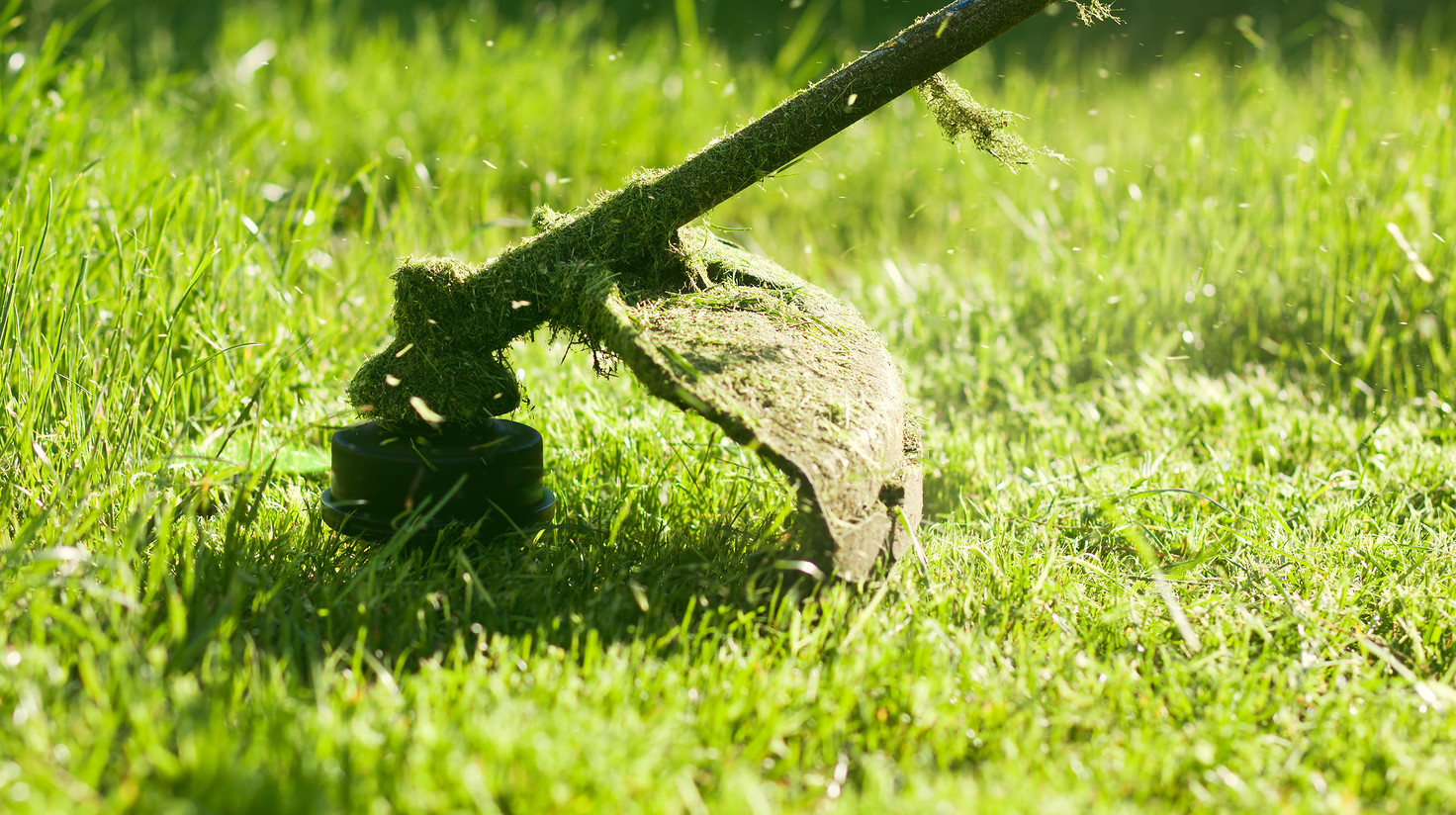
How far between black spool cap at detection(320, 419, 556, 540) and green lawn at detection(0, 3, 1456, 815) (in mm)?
98

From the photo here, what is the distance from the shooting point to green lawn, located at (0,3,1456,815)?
5.49 feet

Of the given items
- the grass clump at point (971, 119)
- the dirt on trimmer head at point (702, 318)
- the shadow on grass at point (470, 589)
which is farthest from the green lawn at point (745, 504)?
the grass clump at point (971, 119)

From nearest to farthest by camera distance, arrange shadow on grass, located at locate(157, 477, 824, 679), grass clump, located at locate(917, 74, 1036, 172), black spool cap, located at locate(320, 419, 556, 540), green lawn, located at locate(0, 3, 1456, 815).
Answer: green lawn, located at locate(0, 3, 1456, 815) → shadow on grass, located at locate(157, 477, 824, 679) → black spool cap, located at locate(320, 419, 556, 540) → grass clump, located at locate(917, 74, 1036, 172)

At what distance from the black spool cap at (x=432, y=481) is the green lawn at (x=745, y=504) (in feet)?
0.32

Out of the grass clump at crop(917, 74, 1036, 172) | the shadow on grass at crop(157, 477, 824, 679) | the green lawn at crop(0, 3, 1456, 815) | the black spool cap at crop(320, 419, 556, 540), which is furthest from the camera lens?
the grass clump at crop(917, 74, 1036, 172)

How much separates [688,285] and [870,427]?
574 mm

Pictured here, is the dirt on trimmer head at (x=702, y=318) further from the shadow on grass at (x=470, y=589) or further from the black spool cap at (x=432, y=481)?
the shadow on grass at (x=470, y=589)

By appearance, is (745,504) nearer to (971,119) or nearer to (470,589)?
(470,589)

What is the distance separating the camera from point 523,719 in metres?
1.71

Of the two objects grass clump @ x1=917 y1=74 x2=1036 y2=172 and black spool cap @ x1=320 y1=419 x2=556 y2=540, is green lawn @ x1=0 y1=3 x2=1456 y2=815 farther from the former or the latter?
grass clump @ x1=917 y1=74 x2=1036 y2=172

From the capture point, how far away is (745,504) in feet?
8.53

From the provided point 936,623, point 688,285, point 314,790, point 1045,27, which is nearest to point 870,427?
point 936,623

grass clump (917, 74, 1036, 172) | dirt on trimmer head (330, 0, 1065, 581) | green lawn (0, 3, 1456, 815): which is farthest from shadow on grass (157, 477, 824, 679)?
grass clump (917, 74, 1036, 172)

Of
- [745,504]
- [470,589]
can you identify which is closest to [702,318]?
[745,504]
